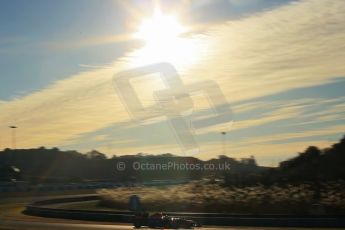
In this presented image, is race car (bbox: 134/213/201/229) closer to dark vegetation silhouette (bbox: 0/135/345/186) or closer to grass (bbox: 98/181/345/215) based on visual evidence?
grass (bbox: 98/181/345/215)

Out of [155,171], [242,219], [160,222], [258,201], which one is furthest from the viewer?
[155,171]

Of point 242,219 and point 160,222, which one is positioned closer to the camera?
point 160,222

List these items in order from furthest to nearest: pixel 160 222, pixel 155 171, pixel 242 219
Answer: pixel 155 171
pixel 242 219
pixel 160 222

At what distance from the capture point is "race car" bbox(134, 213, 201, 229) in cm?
3372

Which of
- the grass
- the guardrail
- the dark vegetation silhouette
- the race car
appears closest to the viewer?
the race car

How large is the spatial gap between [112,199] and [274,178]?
67.8 feet

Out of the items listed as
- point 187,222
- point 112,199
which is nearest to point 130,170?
point 112,199

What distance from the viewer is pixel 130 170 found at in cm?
14100

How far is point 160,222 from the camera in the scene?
34.1 m

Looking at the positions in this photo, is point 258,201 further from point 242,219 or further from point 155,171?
point 155,171

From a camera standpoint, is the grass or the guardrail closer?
the guardrail

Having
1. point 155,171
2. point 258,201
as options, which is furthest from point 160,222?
point 155,171

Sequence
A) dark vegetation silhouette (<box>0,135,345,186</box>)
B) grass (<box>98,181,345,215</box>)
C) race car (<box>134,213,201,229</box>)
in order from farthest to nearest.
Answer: dark vegetation silhouette (<box>0,135,345,186</box>)
grass (<box>98,181,345,215</box>)
race car (<box>134,213,201,229</box>)

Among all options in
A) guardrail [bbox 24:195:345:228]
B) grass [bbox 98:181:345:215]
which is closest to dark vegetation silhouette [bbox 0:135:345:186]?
grass [bbox 98:181:345:215]
